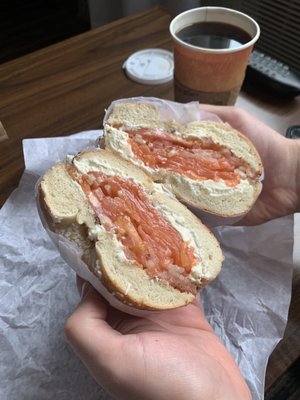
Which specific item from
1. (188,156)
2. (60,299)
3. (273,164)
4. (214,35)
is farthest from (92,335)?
(214,35)

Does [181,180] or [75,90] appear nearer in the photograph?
[181,180]

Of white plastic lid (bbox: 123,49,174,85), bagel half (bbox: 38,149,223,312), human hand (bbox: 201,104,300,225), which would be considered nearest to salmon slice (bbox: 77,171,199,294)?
bagel half (bbox: 38,149,223,312)

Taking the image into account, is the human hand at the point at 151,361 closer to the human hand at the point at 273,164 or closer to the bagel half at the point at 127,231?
the bagel half at the point at 127,231

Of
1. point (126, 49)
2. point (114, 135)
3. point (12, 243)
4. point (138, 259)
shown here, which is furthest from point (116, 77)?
point (138, 259)

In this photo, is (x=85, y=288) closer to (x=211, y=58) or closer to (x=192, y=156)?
(x=192, y=156)

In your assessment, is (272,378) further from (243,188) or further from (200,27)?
(200,27)

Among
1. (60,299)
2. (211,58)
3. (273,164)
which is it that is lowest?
(60,299)

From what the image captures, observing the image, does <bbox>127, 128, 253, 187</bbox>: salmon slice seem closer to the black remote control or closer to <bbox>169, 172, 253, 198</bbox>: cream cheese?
<bbox>169, 172, 253, 198</bbox>: cream cheese
